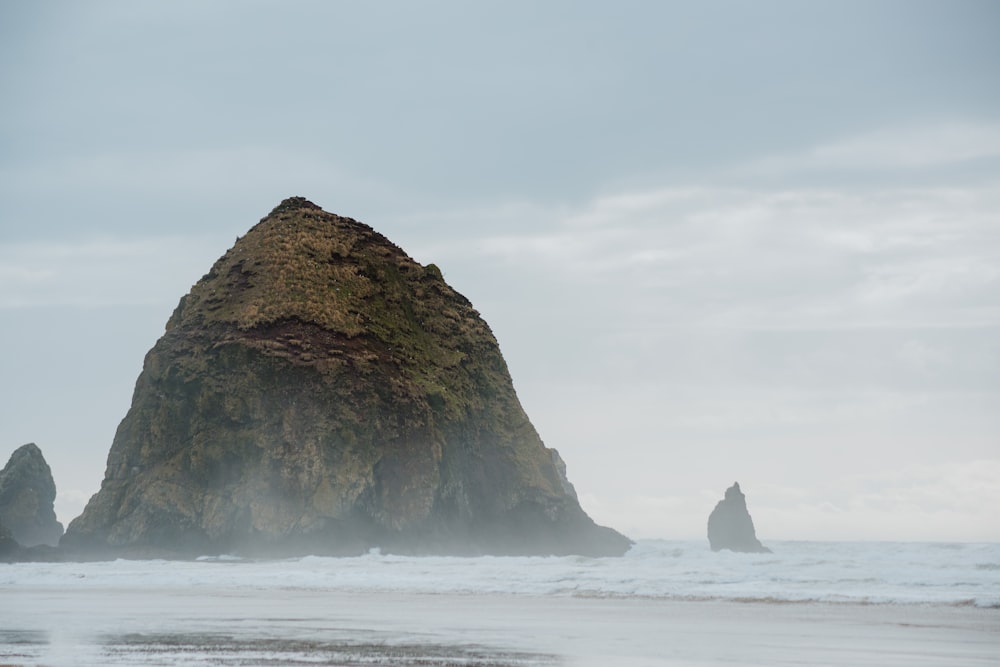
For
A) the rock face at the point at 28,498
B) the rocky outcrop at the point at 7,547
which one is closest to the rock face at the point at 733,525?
the rocky outcrop at the point at 7,547

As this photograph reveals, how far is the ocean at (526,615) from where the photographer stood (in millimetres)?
16906

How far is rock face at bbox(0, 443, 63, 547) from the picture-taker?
106m

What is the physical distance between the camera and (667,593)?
3225 cm

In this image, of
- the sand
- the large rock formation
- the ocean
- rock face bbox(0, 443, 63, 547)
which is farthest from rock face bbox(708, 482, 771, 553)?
the sand

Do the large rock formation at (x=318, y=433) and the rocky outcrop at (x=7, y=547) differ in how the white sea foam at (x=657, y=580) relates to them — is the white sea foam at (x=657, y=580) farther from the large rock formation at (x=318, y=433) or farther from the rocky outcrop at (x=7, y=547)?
the large rock formation at (x=318, y=433)

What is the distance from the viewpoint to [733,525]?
93000 millimetres

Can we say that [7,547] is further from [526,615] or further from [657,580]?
[526,615]

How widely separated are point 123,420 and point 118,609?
61569 mm

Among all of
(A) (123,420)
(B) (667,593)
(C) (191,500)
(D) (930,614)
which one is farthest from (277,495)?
(D) (930,614)

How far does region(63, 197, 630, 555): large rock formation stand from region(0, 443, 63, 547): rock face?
27588 millimetres

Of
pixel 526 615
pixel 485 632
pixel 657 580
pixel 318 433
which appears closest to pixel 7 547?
pixel 318 433

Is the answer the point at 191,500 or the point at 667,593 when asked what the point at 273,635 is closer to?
the point at 667,593

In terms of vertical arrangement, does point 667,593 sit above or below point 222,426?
below

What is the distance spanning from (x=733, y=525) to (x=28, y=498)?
213 ft
